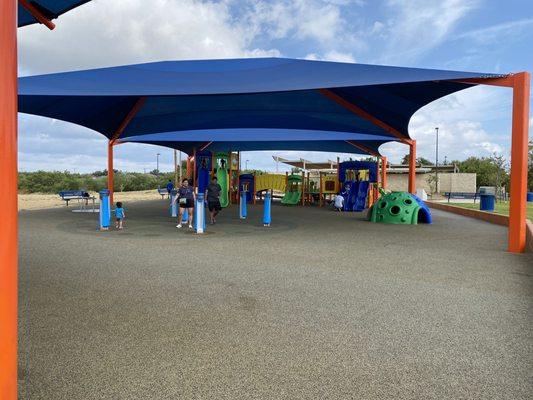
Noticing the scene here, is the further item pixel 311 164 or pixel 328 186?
pixel 311 164

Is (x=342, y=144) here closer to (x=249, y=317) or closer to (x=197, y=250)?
(x=197, y=250)

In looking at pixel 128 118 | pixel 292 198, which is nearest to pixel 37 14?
pixel 128 118

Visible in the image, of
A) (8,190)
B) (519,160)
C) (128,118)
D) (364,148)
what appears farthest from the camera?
(364,148)

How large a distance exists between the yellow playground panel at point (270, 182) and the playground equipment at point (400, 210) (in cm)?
1272

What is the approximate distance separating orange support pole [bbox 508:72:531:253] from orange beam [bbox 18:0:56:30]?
8.86 meters

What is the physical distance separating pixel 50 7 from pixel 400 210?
1225 centimetres

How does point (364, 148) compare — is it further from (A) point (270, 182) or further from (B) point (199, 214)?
(B) point (199, 214)

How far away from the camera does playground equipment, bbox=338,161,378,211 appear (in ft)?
71.6

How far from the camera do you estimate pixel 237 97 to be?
14.8 m

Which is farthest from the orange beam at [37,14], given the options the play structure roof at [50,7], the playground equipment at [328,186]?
the playground equipment at [328,186]

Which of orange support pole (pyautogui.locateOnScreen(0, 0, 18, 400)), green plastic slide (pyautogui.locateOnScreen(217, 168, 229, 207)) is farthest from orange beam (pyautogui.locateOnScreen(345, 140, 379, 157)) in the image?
orange support pole (pyautogui.locateOnScreen(0, 0, 18, 400))

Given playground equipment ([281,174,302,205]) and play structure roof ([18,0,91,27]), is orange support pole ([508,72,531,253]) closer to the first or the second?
play structure roof ([18,0,91,27])

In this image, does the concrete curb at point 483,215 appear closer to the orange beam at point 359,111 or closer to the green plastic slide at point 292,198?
the orange beam at point 359,111

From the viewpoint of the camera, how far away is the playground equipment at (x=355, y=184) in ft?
71.6
